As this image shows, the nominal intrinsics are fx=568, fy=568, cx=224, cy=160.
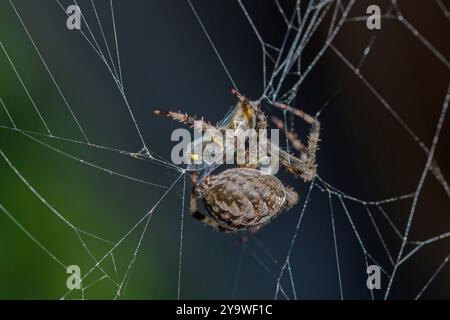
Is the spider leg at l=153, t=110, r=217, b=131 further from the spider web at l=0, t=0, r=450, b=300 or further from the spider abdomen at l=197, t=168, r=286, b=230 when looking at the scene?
the spider web at l=0, t=0, r=450, b=300

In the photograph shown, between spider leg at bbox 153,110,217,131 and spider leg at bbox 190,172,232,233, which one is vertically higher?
spider leg at bbox 153,110,217,131

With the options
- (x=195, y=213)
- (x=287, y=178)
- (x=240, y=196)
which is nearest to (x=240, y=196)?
(x=240, y=196)

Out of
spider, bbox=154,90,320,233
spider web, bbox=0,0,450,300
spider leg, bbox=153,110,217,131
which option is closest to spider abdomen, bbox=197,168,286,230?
spider, bbox=154,90,320,233

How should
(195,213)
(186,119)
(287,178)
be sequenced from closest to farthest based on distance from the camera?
(186,119)
(195,213)
(287,178)

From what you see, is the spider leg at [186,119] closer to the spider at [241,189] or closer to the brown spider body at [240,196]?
the spider at [241,189]

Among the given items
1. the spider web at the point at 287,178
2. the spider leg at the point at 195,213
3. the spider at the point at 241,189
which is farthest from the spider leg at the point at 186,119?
the spider web at the point at 287,178

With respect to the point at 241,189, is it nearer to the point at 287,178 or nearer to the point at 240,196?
the point at 240,196

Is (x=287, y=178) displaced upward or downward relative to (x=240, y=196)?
upward
